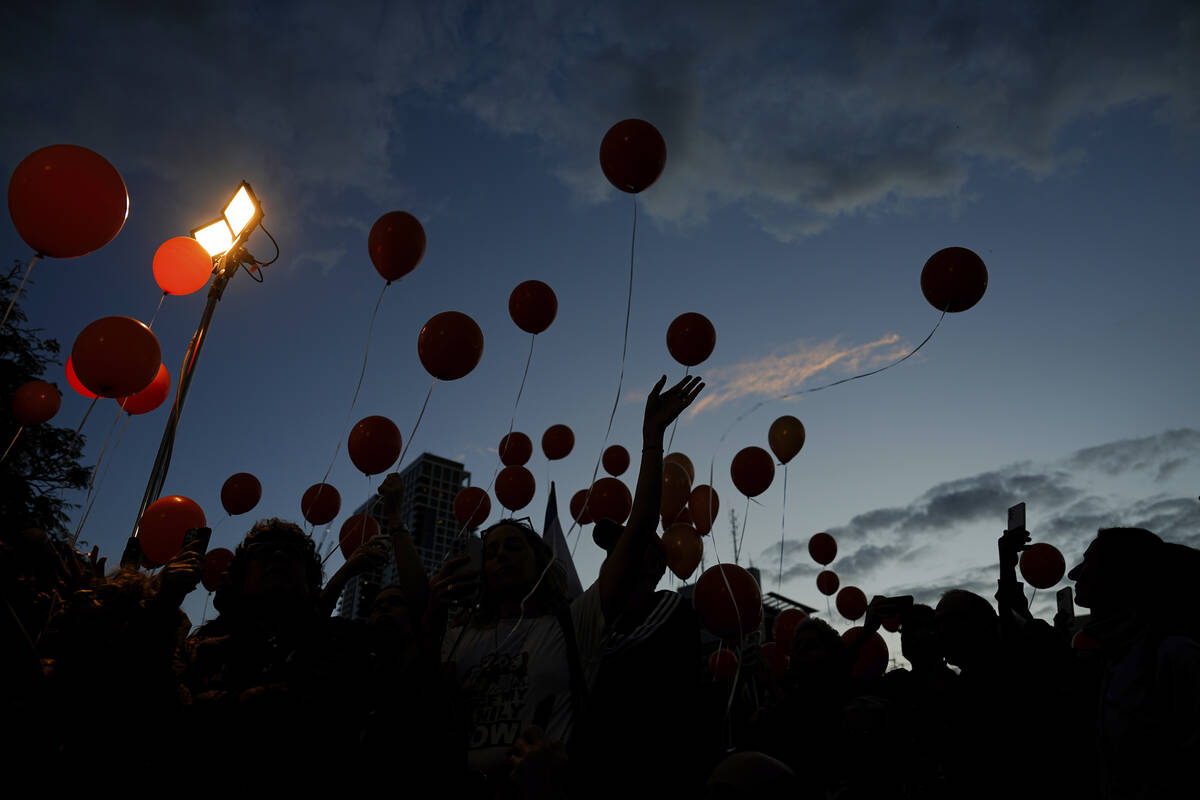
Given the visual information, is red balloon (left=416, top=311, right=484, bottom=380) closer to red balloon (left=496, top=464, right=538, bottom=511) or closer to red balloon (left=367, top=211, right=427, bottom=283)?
red balloon (left=367, top=211, right=427, bottom=283)

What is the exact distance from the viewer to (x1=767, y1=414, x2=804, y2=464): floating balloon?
20.7ft

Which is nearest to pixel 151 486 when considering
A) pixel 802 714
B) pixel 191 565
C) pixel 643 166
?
pixel 191 565

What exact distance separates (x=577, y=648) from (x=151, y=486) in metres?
3.41

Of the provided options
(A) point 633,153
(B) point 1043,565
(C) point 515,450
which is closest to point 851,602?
(B) point 1043,565

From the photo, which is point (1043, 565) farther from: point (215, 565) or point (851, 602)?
point (215, 565)

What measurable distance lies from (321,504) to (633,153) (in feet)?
15.9

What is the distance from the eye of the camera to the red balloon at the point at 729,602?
4.41 metres

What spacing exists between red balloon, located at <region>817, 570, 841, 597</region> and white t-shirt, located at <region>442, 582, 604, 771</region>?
8.68 metres

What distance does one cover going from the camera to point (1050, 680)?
8.67 ft

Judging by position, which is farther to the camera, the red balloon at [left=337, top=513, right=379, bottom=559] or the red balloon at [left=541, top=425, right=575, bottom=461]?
the red balloon at [left=541, top=425, right=575, bottom=461]

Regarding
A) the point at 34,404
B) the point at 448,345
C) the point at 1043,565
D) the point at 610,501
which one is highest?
the point at 448,345

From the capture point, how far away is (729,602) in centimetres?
445

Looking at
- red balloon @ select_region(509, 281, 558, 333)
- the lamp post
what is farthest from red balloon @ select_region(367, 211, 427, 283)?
the lamp post

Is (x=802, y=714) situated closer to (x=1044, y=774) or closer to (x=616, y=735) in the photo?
(x=1044, y=774)
